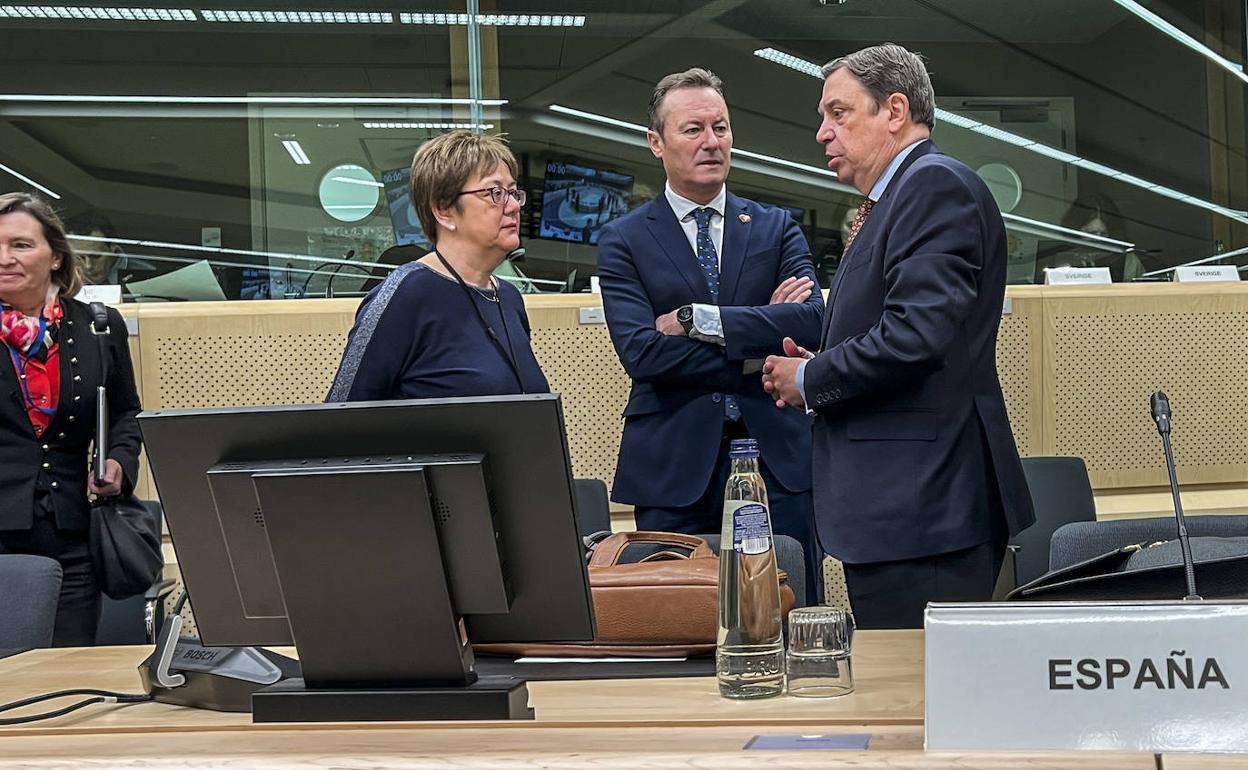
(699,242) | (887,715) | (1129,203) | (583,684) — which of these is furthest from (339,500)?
(1129,203)

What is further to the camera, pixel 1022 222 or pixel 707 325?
pixel 1022 222

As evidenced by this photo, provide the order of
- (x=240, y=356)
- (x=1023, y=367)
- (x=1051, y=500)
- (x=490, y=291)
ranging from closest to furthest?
(x=490, y=291) → (x=1051, y=500) → (x=240, y=356) → (x=1023, y=367)

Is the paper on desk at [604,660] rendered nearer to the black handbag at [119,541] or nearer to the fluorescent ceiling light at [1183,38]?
the black handbag at [119,541]

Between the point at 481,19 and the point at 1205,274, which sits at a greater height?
the point at 481,19

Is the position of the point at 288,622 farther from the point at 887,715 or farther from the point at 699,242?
the point at 699,242

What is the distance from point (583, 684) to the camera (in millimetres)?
1727

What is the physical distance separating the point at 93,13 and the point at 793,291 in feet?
11.4

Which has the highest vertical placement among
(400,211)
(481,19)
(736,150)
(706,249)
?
(481,19)

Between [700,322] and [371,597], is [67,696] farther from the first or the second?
[700,322]

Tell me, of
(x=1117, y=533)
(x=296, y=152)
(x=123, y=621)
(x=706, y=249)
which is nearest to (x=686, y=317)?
(x=706, y=249)

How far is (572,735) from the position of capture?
125 cm

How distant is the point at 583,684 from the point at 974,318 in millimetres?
1161

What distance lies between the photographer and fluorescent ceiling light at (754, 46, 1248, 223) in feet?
18.5

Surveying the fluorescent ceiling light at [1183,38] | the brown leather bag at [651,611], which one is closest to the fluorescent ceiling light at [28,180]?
the brown leather bag at [651,611]
